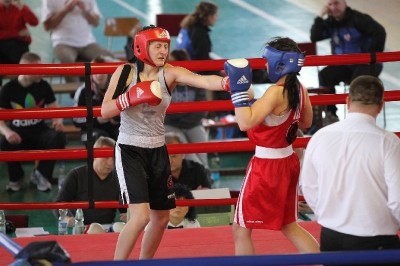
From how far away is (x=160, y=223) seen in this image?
4.00 meters

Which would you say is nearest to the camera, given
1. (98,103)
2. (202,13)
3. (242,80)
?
(242,80)

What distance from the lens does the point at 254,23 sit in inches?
531

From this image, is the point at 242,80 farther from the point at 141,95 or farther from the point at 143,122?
the point at 143,122

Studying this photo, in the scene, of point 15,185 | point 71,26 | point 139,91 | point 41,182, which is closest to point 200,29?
point 71,26

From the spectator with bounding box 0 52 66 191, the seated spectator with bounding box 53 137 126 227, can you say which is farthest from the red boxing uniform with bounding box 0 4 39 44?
the seated spectator with bounding box 53 137 126 227

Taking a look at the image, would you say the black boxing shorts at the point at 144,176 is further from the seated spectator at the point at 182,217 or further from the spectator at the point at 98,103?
the spectator at the point at 98,103

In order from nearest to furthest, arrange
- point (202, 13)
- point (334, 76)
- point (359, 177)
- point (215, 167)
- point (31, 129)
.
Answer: point (359, 177)
point (31, 129)
point (215, 167)
point (334, 76)
point (202, 13)

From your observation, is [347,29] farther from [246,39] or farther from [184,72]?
[184,72]

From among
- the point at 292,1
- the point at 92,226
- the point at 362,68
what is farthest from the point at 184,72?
the point at 292,1

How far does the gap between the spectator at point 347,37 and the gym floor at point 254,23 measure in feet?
2.49

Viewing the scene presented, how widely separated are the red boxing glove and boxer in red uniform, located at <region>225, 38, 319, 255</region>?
382mm

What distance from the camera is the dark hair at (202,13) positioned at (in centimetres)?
988

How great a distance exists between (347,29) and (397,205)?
22.4ft

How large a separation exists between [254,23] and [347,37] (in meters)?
4.15
